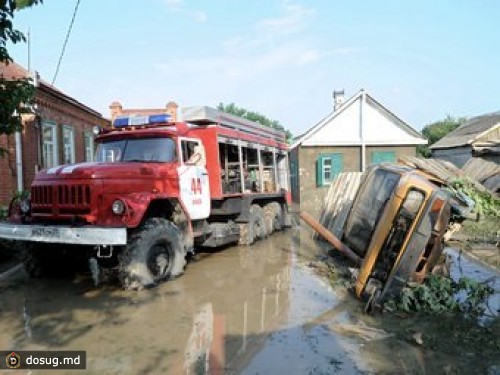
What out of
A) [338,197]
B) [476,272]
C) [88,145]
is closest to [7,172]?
[88,145]

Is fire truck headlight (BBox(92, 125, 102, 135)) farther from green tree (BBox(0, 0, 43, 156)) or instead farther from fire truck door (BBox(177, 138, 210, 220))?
green tree (BBox(0, 0, 43, 156))

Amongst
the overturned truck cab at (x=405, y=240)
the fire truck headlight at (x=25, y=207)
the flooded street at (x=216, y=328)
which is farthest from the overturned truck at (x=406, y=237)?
the fire truck headlight at (x=25, y=207)

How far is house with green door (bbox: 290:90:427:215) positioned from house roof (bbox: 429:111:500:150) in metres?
4.33

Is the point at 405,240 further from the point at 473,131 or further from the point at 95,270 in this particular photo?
the point at 473,131

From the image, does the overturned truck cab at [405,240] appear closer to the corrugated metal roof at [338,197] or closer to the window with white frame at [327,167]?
the corrugated metal roof at [338,197]


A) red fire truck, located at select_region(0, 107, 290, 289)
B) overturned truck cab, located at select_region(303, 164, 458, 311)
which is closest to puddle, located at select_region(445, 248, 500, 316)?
overturned truck cab, located at select_region(303, 164, 458, 311)

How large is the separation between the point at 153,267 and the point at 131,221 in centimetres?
88

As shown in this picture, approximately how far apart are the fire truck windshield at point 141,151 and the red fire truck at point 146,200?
17 mm

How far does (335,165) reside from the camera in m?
23.5

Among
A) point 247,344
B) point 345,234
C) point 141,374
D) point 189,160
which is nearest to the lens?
point 141,374

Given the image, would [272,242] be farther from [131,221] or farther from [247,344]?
[247,344]

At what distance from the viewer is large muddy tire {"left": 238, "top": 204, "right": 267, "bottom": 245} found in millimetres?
11562

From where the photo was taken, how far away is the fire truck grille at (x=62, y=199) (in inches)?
292

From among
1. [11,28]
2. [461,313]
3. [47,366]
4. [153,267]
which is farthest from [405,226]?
[11,28]
